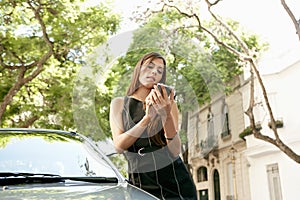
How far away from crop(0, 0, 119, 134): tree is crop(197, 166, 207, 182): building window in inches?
431

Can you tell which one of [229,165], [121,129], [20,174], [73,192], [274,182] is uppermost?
[229,165]

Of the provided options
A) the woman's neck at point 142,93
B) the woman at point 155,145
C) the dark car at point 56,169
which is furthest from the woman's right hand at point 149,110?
the dark car at point 56,169

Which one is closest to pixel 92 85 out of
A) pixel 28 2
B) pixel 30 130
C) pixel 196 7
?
pixel 30 130

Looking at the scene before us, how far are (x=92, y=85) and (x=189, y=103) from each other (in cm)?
66

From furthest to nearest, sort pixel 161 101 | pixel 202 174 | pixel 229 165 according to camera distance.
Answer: pixel 202 174 < pixel 229 165 < pixel 161 101

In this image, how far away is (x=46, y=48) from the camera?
38.8ft

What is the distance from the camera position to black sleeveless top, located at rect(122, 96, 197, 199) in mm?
1907

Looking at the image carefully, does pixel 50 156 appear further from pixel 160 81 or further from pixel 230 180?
pixel 230 180

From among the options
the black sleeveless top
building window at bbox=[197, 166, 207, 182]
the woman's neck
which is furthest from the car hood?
building window at bbox=[197, 166, 207, 182]

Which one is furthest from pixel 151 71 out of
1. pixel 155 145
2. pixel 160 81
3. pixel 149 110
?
pixel 155 145

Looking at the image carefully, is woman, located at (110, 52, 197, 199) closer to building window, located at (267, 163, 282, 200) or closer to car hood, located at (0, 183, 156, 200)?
car hood, located at (0, 183, 156, 200)

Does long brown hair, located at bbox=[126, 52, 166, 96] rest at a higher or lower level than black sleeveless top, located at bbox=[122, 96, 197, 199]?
higher

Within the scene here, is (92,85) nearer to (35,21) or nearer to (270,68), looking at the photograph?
(35,21)

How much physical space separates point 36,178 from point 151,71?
32.8 inches
